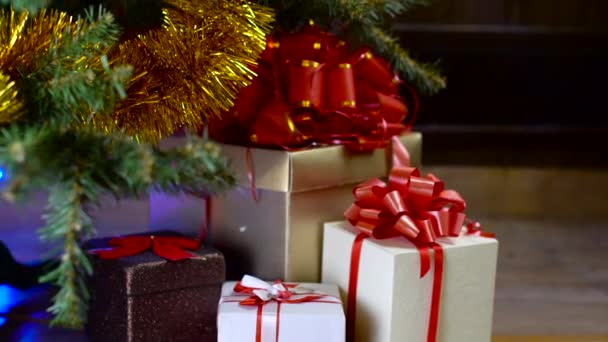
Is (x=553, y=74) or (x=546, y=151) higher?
(x=553, y=74)

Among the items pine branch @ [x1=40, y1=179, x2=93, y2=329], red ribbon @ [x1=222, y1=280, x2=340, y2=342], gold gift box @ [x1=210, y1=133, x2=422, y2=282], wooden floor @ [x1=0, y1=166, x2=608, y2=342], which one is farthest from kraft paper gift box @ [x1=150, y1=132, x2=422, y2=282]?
pine branch @ [x1=40, y1=179, x2=93, y2=329]

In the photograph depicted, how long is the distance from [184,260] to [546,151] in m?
1.50

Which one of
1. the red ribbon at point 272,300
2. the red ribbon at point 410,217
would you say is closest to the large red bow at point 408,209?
the red ribbon at point 410,217

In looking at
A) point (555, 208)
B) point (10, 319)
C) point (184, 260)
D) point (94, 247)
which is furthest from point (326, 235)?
point (555, 208)

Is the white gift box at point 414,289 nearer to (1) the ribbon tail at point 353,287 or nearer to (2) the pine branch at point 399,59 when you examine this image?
(1) the ribbon tail at point 353,287

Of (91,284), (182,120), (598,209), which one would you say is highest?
(182,120)

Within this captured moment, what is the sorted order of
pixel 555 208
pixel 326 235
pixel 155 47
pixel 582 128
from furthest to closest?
pixel 582 128, pixel 555 208, pixel 326 235, pixel 155 47

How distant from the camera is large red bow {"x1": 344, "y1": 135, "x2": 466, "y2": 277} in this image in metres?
0.83

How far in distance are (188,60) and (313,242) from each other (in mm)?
294

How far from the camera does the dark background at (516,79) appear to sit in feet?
6.66

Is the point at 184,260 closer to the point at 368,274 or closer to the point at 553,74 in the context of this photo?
the point at 368,274

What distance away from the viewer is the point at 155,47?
815mm

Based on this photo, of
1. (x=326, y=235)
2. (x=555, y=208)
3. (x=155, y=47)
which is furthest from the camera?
(x=555, y=208)

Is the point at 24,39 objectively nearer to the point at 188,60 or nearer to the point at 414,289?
the point at 188,60
